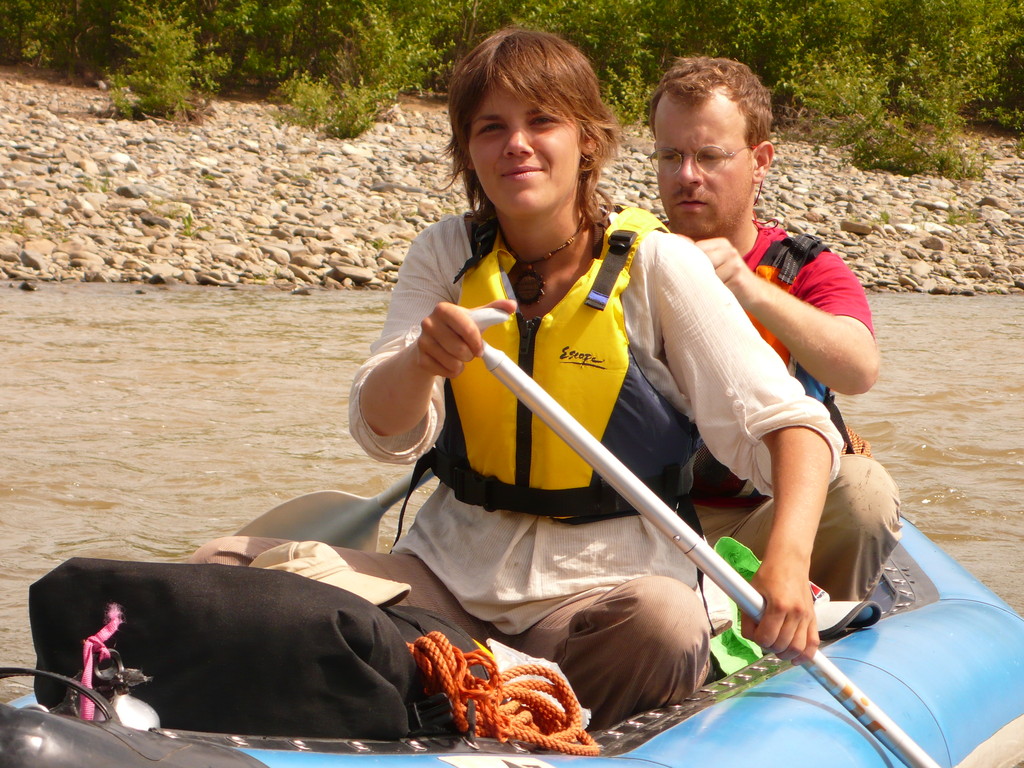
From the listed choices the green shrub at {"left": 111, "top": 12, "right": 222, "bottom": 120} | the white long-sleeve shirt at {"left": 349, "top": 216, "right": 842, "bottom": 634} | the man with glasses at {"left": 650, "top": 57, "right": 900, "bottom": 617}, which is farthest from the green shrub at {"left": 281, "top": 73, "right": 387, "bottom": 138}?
the white long-sleeve shirt at {"left": 349, "top": 216, "right": 842, "bottom": 634}

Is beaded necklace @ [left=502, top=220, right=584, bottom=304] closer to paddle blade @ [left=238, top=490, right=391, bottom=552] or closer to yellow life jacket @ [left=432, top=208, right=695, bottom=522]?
yellow life jacket @ [left=432, top=208, right=695, bottom=522]

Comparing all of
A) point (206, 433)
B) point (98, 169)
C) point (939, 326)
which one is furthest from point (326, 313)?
point (939, 326)

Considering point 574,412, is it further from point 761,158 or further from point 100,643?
point 761,158

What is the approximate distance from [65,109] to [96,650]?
12364 mm

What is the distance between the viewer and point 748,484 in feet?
7.58

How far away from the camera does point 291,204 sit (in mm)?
10023

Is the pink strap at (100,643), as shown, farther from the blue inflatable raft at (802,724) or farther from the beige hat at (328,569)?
the beige hat at (328,569)

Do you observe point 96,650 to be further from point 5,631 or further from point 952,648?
point 5,631

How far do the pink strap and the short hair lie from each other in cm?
162

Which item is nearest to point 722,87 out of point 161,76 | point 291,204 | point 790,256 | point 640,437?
point 790,256

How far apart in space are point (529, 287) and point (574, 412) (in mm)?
201

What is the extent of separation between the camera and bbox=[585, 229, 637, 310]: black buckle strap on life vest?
170 centimetres

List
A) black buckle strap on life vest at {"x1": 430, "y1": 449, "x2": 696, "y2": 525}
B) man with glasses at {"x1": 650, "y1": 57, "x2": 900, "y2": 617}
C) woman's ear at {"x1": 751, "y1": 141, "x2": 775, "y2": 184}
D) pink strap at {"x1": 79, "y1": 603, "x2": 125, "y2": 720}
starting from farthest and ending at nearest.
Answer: woman's ear at {"x1": 751, "y1": 141, "x2": 775, "y2": 184}
man with glasses at {"x1": 650, "y1": 57, "x2": 900, "y2": 617}
black buckle strap on life vest at {"x1": 430, "y1": 449, "x2": 696, "y2": 525}
pink strap at {"x1": 79, "y1": 603, "x2": 125, "y2": 720}

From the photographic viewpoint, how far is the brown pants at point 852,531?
2172mm
